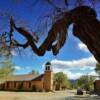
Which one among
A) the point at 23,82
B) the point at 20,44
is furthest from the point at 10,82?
the point at 20,44

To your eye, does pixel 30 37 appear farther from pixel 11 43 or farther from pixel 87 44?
pixel 87 44

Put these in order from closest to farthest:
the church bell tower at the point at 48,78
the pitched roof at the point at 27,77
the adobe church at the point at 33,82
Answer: the church bell tower at the point at 48,78 → the adobe church at the point at 33,82 → the pitched roof at the point at 27,77

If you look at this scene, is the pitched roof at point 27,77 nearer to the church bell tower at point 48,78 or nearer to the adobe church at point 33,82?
the adobe church at point 33,82

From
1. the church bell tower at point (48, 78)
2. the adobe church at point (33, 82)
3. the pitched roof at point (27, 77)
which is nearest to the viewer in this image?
the church bell tower at point (48, 78)

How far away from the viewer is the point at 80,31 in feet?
28.2

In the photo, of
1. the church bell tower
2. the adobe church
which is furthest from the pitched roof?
the church bell tower

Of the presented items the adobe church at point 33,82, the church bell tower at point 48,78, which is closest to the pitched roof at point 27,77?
the adobe church at point 33,82

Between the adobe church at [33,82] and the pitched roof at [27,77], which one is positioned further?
the pitched roof at [27,77]

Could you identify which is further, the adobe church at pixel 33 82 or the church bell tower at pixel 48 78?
the adobe church at pixel 33 82

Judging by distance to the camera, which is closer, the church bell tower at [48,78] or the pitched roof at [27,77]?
the church bell tower at [48,78]

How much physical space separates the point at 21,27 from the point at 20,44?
51 centimetres

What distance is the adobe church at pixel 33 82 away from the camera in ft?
335

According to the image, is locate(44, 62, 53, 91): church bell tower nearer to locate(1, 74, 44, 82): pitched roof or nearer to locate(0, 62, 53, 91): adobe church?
locate(0, 62, 53, 91): adobe church

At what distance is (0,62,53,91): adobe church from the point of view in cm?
10225
